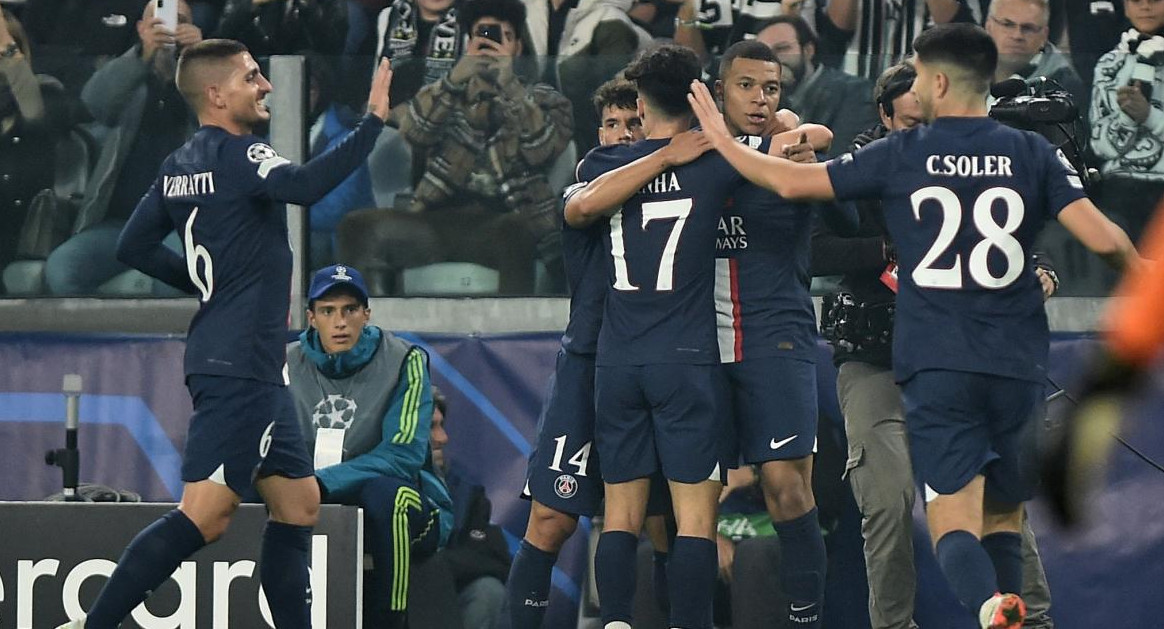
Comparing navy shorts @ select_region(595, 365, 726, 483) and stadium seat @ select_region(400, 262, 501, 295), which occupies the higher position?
stadium seat @ select_region(400, 262, 501, 295)

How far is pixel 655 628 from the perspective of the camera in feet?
24.4

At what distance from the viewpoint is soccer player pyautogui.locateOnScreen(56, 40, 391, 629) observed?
19.6ft

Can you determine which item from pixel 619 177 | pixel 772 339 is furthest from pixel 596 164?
pixel 772 339

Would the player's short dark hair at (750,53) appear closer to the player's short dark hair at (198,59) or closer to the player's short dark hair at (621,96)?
the player's short dark hair at (621,96)

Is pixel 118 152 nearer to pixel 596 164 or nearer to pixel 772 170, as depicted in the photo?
pixel 596 164

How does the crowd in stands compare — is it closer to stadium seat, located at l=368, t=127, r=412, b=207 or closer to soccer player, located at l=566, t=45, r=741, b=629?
stadium seat, located at l=368, t=127, r=412, b=207

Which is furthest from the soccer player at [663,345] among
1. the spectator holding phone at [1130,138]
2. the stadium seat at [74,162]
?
the stadium seat at [74,162]

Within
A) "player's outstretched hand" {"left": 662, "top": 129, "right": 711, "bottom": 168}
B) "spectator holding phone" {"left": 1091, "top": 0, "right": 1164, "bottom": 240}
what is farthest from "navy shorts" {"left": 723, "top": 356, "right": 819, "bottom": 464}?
"spectator holding phone" {"left": 1091, "top": 0, "right": 1164, "bottom": 240}

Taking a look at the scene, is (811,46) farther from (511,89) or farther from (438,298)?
(438,298)

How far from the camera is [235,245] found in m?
6.14

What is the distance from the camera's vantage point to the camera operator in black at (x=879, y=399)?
7.06 meters

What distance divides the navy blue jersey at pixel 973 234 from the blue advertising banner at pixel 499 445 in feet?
6.81

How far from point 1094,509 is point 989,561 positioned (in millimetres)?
2283

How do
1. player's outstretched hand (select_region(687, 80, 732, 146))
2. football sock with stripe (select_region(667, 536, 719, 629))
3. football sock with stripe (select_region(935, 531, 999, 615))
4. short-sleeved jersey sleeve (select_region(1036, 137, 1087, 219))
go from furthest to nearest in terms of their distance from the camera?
1. football sock with stripe (select_region(667, 536, 719, 629))
2. player's outstretched hand (select_region(687, 80, 732, 146))
3. short-sleeved jersey sleeve (select_region(1036, 137, 1087, 219))
4. football sock with stripe (select_region(935, 531, 999, 615))
